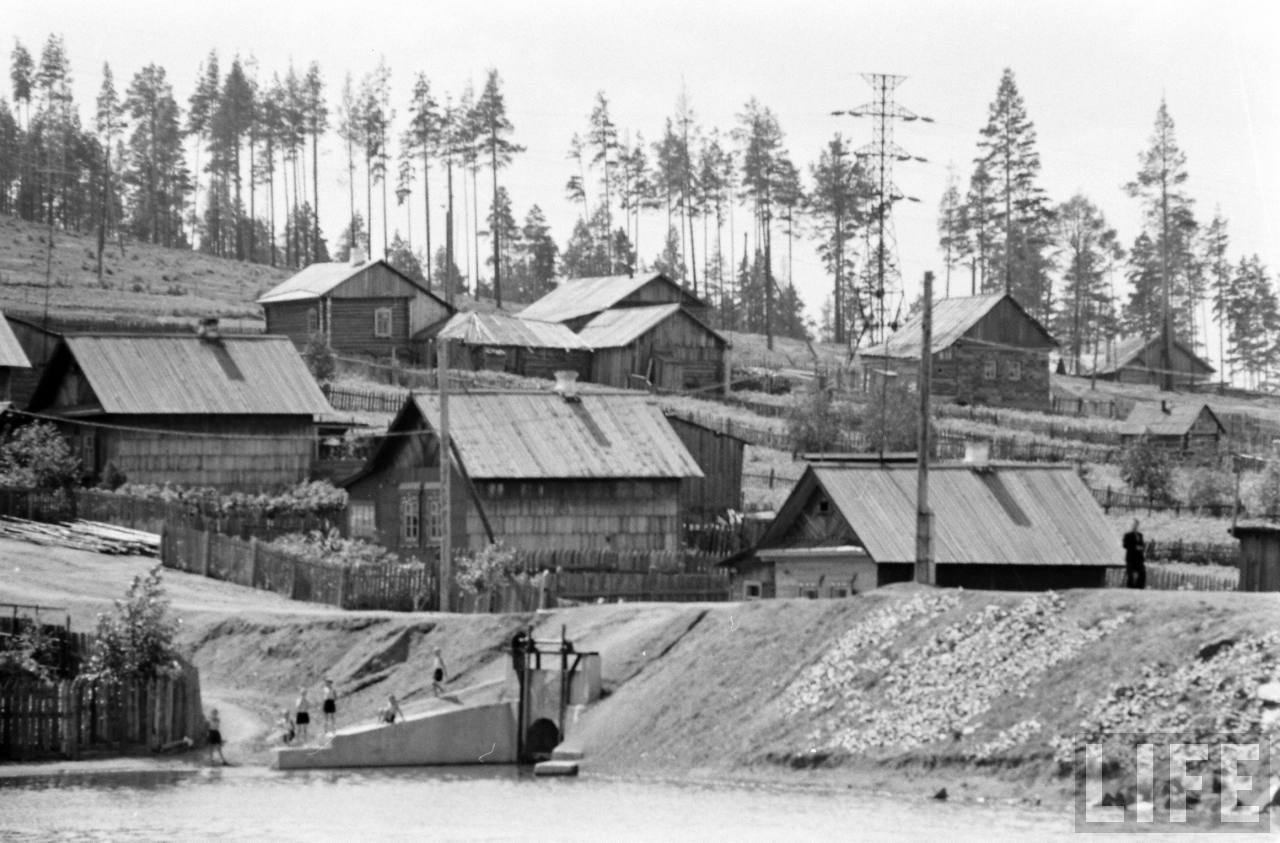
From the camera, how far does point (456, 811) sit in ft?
107

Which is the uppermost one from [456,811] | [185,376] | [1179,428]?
[185,376]

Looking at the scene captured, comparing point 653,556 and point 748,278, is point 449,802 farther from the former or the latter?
point 748,278

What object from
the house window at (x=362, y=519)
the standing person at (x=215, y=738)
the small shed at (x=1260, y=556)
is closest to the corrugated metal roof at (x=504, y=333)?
the house window at (x=362, y=519)

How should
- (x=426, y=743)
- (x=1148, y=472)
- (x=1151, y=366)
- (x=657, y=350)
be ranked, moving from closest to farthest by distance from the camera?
(x=426, y=743) < (x=1148, y=472) < (x=657, y=350) < (x=1151, y=366)

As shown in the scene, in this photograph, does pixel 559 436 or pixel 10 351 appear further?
pixel 10 351

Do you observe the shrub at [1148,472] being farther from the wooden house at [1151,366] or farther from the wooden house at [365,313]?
the wooden house at [1151,366]

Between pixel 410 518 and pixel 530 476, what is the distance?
4.28m

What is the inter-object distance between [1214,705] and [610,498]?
30374 mm

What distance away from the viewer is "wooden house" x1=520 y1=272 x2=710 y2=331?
10538cm

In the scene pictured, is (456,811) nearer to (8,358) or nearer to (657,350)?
(8,358)

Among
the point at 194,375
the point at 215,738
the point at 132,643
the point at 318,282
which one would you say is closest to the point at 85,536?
the point at 194,375

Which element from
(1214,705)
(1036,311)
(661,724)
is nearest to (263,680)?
(661,724)

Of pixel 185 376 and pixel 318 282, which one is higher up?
pixel 318 282

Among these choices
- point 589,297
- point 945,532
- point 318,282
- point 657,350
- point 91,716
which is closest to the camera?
point 91,716
